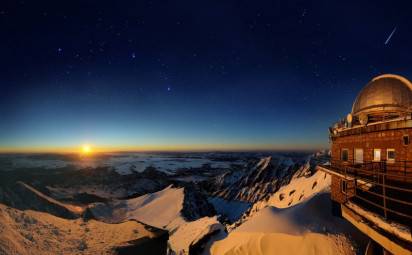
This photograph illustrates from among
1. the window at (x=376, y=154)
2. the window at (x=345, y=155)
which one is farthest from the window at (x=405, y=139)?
the window at (x=345, y=155)

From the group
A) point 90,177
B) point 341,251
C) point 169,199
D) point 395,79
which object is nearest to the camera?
point 341,251

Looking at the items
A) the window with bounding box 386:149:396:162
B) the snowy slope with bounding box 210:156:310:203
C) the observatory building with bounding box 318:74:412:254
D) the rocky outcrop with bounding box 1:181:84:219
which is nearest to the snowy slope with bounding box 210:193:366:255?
the observatory building with bounding box 318:74:412:254

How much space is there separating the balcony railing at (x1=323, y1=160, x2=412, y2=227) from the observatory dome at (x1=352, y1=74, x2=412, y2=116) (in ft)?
19.9

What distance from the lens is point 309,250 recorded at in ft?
39.2

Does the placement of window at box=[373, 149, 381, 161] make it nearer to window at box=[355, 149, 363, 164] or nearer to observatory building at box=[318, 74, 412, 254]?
observatory building at box=[318, 74, 412, 254]

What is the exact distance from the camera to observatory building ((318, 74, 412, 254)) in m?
6.18

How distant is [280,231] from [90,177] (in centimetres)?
18317

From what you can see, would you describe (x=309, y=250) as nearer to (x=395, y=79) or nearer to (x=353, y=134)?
(x=353, y=134)

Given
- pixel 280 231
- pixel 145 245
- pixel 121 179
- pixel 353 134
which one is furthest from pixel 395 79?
pixel 121 179

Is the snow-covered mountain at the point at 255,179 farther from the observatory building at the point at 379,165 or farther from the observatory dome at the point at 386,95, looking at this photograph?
the observatory building at the point at 379,165

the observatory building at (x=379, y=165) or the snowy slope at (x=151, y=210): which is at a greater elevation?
the observatory building at (x=379, y=165)

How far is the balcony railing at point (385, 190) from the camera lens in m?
6.45

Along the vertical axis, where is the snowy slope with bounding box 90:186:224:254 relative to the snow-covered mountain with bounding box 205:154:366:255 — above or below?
below

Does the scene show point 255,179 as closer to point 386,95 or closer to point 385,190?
point 386,95
